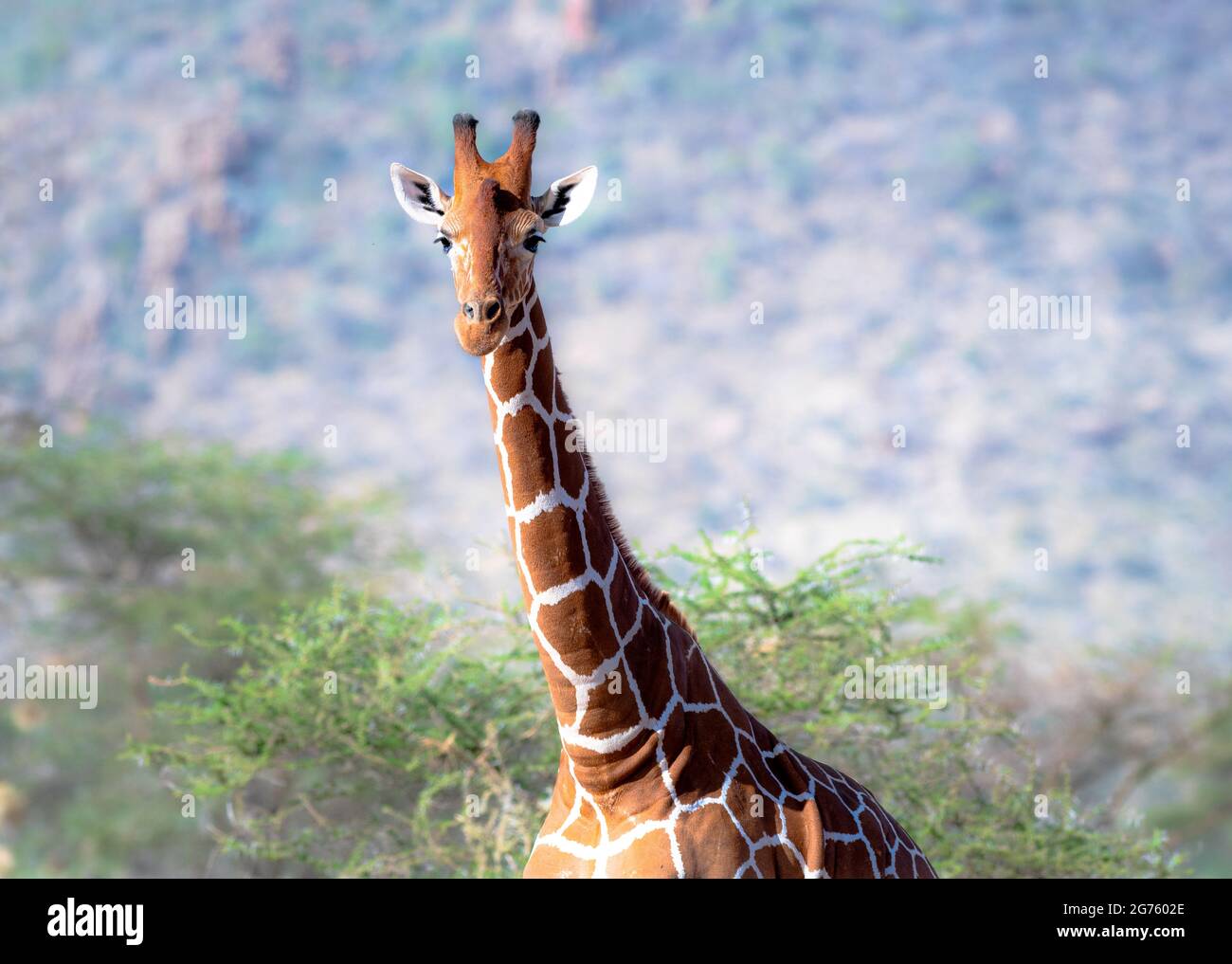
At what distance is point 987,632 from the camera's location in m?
11.4

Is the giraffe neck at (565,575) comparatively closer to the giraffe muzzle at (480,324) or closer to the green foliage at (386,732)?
the giraffe muzzle at (480,324)

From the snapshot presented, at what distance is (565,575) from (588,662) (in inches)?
8.5

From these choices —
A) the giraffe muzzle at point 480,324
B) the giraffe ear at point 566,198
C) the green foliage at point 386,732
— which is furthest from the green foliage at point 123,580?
the giraffe muzzle at point 480,324

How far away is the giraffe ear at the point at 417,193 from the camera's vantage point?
3863 mm

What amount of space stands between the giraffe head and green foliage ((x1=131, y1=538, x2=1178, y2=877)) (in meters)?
2.68

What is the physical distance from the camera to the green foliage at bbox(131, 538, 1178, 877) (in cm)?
609

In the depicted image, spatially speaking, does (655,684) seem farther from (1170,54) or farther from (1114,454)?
(1170,54)

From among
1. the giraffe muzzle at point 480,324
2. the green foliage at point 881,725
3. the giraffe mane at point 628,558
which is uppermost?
the giraffe muzzle at point 480,324

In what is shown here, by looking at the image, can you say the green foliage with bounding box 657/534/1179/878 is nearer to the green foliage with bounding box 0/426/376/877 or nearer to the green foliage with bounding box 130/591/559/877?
the green foliage with bounding box 130/591/559/877

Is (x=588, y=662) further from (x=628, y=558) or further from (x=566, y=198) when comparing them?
(x=566, y=198)

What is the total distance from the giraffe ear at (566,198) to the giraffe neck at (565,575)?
Answer: 250mm

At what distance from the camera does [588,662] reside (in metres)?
3.54

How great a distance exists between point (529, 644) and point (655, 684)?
2.96m
